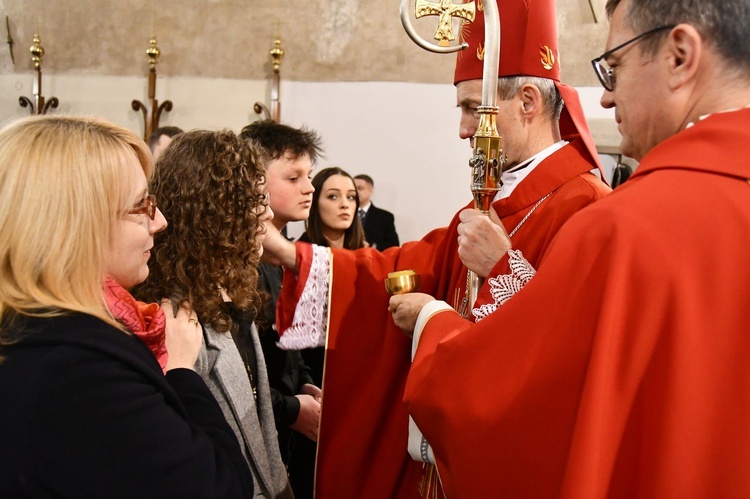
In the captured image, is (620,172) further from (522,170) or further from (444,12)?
(444,12)

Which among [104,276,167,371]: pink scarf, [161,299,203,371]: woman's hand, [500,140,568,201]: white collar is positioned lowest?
[161,299,203,371]: woman's hand

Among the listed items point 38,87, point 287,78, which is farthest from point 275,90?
point 38,87

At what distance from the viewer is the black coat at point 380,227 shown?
7.39 meters

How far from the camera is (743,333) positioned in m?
1.29

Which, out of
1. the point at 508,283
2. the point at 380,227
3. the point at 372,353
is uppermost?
the point at 508,283

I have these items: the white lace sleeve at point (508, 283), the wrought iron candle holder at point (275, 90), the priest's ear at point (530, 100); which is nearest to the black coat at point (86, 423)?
the white lace sleeve at point (508, 283)

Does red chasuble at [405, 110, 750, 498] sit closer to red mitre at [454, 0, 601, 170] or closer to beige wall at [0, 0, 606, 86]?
red mitre at [454, 0, 601, 170]

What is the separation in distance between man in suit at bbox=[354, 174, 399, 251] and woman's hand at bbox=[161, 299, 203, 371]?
5.60m

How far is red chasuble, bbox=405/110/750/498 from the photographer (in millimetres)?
1289

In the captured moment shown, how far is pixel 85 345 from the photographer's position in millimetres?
1261

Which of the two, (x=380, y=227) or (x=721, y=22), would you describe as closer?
(x=721, y=22)

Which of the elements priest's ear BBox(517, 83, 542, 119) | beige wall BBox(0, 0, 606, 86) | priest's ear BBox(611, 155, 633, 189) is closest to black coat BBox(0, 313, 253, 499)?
priest's ear BBox(517, 83, 542, 119)

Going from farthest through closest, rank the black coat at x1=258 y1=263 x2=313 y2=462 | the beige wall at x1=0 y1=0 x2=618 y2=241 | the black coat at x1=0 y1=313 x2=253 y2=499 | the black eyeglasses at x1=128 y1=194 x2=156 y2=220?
1. the beige wall at x1=0 y1=0 x2=618 y2=241
2. the black coat at x1=258 y1=263 x2=313 y2=462
3. the black eyeglasses at x1=128 y1=194 x2=156 y2=220
4. the black coat at x1=0 y1=313 x2=253 y2=499

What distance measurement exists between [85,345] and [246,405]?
0.74 meters
